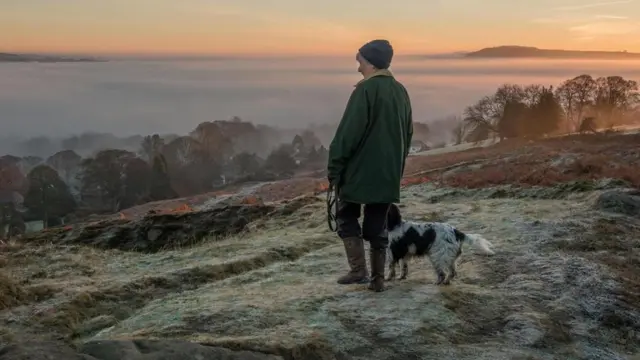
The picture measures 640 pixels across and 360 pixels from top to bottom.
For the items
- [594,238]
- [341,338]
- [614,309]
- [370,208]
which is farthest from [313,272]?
[594,238]

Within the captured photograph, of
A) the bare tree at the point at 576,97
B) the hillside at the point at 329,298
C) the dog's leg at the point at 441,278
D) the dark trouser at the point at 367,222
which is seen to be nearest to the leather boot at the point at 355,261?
the dark trouser at the point at 367,222

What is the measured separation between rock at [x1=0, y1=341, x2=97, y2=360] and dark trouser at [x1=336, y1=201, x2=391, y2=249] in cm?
420

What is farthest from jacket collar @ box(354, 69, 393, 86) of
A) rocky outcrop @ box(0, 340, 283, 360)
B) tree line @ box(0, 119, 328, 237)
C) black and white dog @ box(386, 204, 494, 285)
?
tree line @ box(0, 119, 328, 237)

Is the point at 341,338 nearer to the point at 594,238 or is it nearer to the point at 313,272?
the point at 313,272

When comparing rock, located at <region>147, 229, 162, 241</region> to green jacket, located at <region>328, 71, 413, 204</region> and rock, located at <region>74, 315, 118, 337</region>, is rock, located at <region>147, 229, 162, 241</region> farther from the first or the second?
green jacket, located at <region>328, 71, 413, 204</region>

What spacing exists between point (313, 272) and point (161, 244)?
25.6ft

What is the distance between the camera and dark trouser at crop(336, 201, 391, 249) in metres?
8.73

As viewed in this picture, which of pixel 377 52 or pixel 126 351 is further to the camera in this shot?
pixel 377 52

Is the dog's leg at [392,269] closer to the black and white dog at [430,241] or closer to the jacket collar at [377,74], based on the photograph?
the black and white dog at [430,241]

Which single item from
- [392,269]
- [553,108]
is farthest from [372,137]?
[553,108]

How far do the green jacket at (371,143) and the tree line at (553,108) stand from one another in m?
79.1

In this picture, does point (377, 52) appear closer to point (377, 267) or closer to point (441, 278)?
point (377, 267)

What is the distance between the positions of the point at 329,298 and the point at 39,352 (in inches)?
171

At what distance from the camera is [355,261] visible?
937cm
